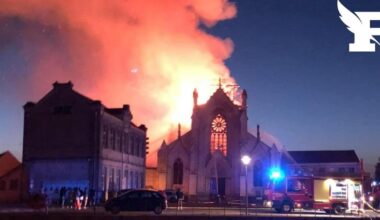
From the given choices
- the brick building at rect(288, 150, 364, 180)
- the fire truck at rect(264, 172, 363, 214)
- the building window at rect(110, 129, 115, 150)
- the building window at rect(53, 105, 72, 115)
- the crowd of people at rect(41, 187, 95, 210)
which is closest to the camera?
the fire truck at rect(264, 172, 363, 214)

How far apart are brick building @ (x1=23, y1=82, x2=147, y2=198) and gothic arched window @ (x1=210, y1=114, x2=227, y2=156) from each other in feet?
82.6

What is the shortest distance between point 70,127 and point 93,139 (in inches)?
114

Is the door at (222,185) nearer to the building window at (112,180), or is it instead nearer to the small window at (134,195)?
the building window at (112,180)

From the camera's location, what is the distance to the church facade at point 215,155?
86438mm

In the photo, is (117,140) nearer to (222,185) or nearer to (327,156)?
(222,185)

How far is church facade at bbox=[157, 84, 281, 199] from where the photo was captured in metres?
86.4

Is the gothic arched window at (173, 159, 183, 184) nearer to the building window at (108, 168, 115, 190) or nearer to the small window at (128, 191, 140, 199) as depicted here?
the building window at (108, 168, 115, 190)

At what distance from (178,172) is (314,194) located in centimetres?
4316

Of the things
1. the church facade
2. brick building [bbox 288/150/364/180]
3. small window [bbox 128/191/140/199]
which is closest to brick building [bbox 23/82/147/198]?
small window [bbox 128/191/140/199]

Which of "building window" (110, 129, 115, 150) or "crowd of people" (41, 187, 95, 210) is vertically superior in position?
"building window" (110, 129, 115, 150)

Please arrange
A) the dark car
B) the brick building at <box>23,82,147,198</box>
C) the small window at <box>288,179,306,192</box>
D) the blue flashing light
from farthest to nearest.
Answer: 1. the brick building at <box>23,82,147,198</box>
2. the blue flashing light
3. the small window at <box>288,179,306,192</box>
4. the dark car

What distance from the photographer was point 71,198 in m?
52.2

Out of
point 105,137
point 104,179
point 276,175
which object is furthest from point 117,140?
point 276,175

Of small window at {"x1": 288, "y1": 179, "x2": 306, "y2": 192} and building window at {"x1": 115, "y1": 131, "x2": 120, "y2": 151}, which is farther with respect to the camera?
building window at {"x1": 115, "y1": 131, "x2": 120, "y2": 151}
